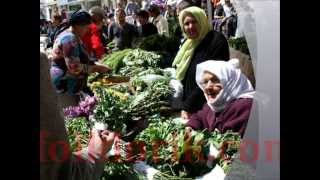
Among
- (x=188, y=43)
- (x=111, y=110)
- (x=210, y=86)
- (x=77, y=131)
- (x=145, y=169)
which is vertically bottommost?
(x=145, y=169)

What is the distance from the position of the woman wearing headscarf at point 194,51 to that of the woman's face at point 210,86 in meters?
Answer: 0.04

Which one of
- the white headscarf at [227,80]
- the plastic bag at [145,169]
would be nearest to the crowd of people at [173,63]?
the white headscarf at [227,80]

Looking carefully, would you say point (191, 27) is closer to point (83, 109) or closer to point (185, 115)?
point (185, 115)

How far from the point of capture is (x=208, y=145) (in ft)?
12.6

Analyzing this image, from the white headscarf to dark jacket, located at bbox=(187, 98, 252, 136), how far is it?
0.03m

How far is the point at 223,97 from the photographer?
150 inches

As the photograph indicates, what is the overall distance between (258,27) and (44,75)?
4.31ft

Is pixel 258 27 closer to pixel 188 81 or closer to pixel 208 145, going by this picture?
pixel 188 81

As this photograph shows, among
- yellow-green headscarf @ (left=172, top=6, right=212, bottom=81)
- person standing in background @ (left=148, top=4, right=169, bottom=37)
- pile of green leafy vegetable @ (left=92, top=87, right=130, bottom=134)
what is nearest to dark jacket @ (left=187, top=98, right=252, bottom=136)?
yellow-green headscarf @ (left=172, top=6, right=212, bottom=81)

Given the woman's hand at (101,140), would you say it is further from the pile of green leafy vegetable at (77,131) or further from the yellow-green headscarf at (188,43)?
the yellow-green headscarf at (188,43)

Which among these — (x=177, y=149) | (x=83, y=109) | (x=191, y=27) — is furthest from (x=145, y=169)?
(x=191, y=27)

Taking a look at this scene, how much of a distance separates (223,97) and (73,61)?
37.4 inches

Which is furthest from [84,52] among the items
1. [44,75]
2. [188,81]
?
[188,81]
